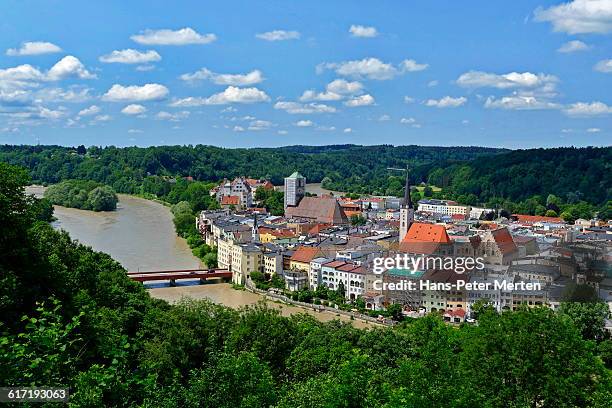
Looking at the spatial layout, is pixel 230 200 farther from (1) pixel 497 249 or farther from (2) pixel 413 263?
(2) pixel 413 263

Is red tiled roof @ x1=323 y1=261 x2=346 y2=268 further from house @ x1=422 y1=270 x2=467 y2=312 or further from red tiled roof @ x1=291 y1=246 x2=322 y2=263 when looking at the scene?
house @ x1=422 y1=270 x2=467 y2=312

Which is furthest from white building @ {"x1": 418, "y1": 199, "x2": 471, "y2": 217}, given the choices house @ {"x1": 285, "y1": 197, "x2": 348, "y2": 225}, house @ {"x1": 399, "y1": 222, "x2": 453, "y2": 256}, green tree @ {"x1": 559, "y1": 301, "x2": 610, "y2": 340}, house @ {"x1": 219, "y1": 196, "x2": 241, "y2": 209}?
green tree @ {"x1": 559, "y1": 301, "x2": 610, "y2": 340}

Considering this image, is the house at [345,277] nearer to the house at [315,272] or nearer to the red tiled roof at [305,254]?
the house at [315,272]

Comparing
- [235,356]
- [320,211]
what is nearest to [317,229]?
[320,211]

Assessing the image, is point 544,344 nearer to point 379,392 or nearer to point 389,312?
point 379,392

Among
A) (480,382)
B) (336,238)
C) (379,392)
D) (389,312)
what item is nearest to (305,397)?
(379,392)

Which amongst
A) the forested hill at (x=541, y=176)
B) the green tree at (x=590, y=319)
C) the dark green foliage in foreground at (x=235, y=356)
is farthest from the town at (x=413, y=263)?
the forested hill at (x=541, y=176)
